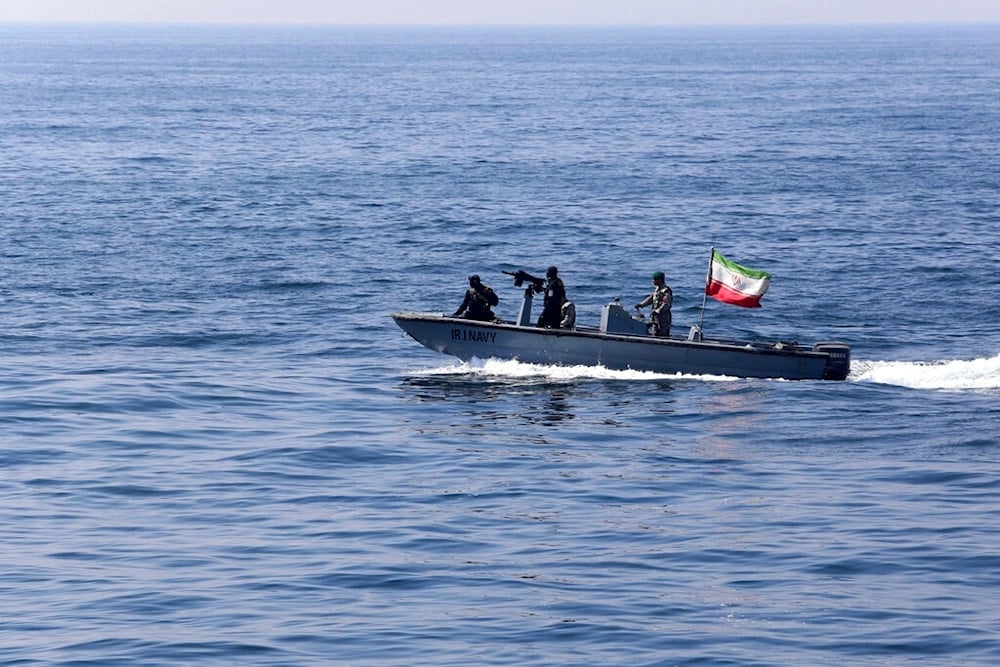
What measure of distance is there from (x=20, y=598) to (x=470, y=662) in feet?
18.8

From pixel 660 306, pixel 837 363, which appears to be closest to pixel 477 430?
pixel 660 306

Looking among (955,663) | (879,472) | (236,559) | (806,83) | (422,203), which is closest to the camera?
(955,663)

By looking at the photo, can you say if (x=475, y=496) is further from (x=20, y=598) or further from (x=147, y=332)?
(x=147, y=332)

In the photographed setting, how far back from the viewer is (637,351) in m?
31.3

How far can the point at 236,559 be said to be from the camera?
786 inches

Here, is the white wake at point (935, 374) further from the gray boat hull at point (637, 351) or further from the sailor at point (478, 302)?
the sailor at point (478, 302)

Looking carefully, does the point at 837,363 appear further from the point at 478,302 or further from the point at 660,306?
the point at 478,302

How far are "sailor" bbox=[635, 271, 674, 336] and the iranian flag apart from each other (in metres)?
0.81

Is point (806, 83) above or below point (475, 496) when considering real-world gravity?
above

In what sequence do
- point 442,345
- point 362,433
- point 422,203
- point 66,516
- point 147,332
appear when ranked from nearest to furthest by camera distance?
point 66,516
point 362,433
point 442,345
point 147,332
point 422,203

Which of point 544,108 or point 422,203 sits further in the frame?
point 544,108

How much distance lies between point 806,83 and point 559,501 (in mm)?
117826

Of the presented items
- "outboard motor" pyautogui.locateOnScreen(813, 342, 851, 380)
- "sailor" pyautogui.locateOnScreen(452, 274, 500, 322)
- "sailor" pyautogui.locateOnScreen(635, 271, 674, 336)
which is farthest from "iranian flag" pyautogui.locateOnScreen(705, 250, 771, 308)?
"sailor" pyautogui.locateOnScreen(452, 274, 500, 322)

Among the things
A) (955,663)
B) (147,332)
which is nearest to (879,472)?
(955,663)
